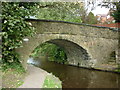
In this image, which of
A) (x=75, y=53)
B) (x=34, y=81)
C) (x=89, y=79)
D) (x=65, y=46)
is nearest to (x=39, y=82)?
(x=34, y=81)

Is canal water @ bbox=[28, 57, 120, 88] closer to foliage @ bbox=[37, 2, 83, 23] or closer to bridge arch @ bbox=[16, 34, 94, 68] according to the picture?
bridge arch @ bbox=[16, 34, 94, 68]

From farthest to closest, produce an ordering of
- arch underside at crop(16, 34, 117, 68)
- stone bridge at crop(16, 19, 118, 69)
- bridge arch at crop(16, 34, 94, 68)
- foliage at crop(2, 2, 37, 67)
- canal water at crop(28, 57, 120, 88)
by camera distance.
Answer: arch underside at crop(16, 34, 117, 68) < stone bridge at crop(16, 19, 118, 69) < bridge arch at crop(16, 34, 94, 68) < canal water at crop(28, 57, 120, 88) < foliage at crop(2, 2, 37, 67)

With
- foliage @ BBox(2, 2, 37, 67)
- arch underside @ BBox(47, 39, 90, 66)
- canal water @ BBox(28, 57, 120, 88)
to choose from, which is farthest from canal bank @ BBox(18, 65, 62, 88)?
arch underside @ BBox(47, 39, 90, 66)

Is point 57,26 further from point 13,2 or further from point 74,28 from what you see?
point 13,2

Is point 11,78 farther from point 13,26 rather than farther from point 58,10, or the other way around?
point 58,10

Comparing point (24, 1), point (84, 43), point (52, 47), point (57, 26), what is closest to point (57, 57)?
point (52, 47)

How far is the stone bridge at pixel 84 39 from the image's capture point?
8727 mm

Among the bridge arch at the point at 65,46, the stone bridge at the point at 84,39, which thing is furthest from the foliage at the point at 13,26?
the stone bridge at the point at 84,39

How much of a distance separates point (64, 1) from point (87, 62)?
5567mm

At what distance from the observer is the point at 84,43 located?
10.4m

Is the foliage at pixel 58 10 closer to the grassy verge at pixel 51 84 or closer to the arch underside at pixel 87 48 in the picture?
the arch underside at pixel 87 48

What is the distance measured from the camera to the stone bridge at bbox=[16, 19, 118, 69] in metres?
8.73

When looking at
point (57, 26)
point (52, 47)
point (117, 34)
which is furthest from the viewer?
point (52, 47)

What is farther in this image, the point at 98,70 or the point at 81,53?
the point at 81,53
